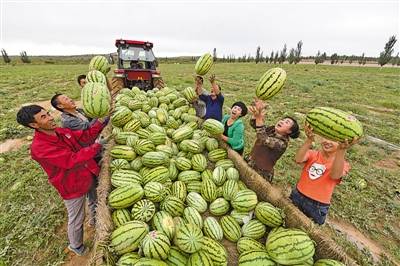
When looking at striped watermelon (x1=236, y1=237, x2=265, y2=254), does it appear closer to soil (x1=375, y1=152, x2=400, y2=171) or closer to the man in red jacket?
the man in red jacket

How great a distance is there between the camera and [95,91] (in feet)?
10.5

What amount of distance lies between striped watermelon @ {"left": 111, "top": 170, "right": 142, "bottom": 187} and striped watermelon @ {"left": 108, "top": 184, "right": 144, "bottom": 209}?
0.19 meters

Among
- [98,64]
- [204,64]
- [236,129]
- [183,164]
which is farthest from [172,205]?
[98,64]

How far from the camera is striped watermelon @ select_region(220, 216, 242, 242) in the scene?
2.83m

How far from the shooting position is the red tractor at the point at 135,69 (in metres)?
8.92

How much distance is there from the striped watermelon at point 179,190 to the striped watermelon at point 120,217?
0.65m

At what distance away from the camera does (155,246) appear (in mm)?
2277

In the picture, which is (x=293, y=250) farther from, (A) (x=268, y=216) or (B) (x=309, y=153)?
(B) (x=309, y=153)

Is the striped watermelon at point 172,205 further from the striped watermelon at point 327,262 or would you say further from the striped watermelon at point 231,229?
the striped watermelon at point 327,262

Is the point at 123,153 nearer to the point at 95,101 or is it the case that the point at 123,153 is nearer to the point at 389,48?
the point at 95,101

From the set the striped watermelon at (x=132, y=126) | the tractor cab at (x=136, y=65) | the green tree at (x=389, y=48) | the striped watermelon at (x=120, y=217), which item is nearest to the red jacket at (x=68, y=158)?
the striped watermelon at (x=120, y=217)

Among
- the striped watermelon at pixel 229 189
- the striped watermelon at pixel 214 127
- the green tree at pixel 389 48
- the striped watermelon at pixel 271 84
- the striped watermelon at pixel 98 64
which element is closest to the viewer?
the striped watermelon at pixel 229 189

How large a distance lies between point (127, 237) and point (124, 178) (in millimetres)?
929

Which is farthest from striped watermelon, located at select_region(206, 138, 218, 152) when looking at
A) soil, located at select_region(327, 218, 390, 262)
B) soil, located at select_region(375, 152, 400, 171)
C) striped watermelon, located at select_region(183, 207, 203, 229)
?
soil, located at select_region(375, 152, 400, 171)
